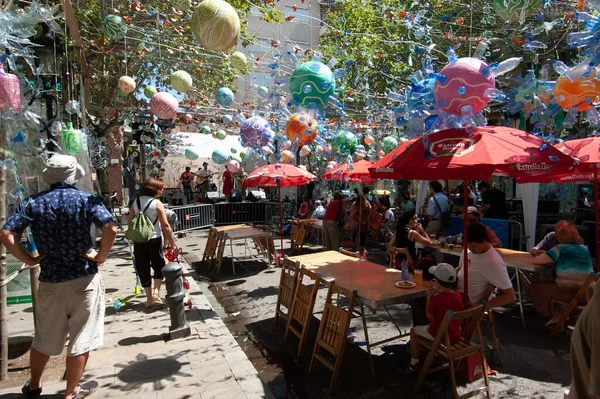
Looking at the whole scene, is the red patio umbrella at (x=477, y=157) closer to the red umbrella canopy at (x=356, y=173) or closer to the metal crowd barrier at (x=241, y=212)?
the red umbrella canopy at (x=356, y=173)

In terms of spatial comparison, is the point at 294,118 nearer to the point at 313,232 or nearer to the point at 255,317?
the point at 255,317

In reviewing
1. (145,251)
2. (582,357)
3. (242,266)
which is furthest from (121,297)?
(582,357)

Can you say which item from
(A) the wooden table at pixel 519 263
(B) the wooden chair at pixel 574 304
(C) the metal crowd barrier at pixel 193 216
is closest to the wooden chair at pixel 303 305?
(A) the wooden table at pixel 519 263

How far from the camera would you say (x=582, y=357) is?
1344 mm

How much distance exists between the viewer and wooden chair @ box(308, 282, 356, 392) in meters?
3.53

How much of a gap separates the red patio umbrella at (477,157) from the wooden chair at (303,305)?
1.58 m

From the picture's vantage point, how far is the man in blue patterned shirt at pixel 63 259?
2949mm

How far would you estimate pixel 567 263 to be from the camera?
4.62 m

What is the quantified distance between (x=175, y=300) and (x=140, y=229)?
3.72 ft

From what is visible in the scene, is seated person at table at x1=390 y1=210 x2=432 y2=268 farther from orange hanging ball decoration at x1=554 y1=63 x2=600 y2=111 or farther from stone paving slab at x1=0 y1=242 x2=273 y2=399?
stone paving slab at x1=0 y1=242 x2=273 y2=399

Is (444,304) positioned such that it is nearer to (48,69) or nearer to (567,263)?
(567,263)

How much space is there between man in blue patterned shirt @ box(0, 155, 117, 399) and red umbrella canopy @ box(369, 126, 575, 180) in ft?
9.14

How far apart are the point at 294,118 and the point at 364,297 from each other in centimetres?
362

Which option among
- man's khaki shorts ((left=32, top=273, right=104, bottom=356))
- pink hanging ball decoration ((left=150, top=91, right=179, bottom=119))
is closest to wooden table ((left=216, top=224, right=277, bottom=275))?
pink hanging ball decoration ((left=150, top=91, right=179, bottom=119))
